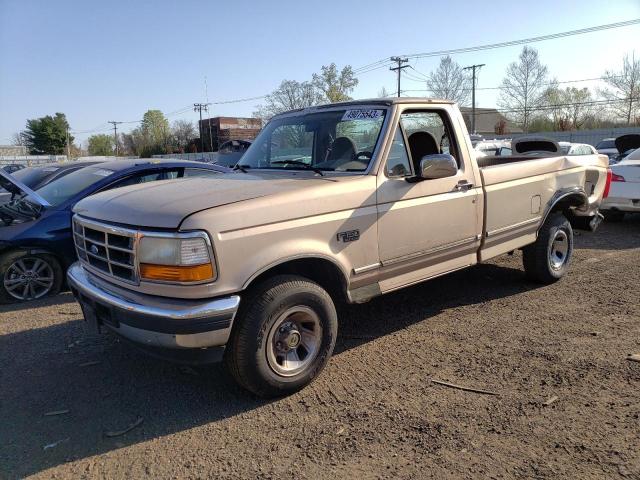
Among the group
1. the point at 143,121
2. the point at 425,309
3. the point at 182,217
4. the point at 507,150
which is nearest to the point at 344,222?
the point at 182,217

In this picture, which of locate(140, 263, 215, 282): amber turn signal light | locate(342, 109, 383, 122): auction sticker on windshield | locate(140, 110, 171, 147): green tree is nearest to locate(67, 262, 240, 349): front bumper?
locate(140, 263, 215, 282): amber turn signal light

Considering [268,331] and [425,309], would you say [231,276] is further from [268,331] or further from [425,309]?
[425,309]

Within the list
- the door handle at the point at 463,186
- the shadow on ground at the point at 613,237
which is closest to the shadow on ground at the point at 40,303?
the door handle at the point at 463,186

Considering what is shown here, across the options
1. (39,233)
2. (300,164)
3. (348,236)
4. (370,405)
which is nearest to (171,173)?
(39,233)

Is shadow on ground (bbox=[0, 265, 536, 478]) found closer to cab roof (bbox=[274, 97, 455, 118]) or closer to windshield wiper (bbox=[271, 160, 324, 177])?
windshield wiper (bbox=[271, 160, 324, 177])

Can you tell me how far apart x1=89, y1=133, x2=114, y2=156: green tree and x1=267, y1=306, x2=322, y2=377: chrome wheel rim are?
124m

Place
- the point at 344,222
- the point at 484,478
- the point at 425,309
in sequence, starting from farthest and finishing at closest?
1. the point at 425,309
2. the point at 344,222
3. the point at 484,478

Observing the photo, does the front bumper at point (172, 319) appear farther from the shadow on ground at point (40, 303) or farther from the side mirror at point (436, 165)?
the shadow on ground at point (40, 303)

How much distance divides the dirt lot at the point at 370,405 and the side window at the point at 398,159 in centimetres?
151

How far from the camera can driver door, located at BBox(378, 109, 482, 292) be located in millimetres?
3924

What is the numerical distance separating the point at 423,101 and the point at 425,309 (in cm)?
214

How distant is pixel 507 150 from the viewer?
53.2 feet

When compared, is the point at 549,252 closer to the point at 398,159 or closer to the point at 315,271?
the point at 398,159

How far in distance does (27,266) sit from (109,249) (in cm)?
304
